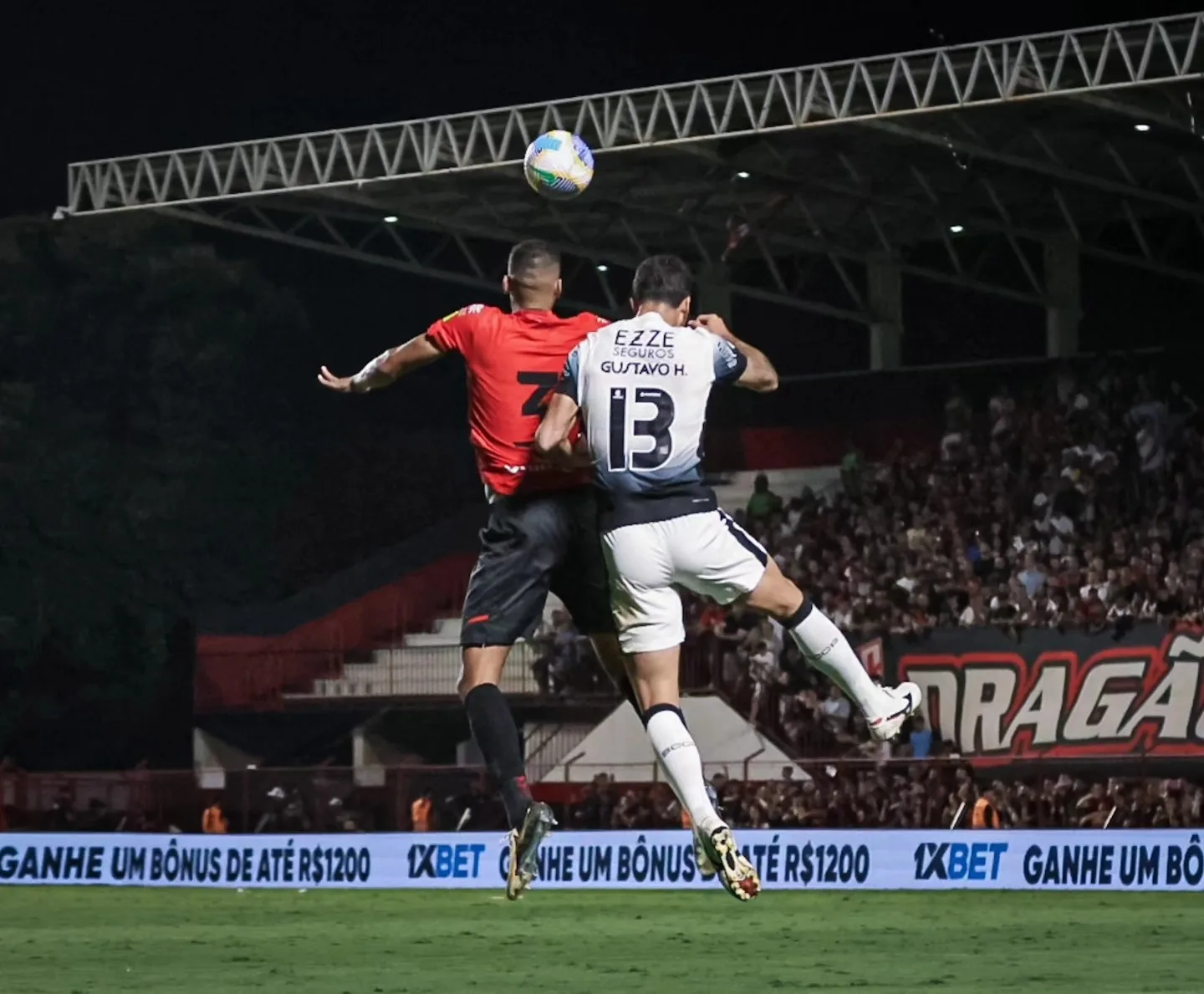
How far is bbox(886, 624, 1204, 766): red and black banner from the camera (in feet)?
81.9

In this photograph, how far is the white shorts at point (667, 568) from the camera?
31.2 ft

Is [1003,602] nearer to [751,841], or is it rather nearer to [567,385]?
[751,841]

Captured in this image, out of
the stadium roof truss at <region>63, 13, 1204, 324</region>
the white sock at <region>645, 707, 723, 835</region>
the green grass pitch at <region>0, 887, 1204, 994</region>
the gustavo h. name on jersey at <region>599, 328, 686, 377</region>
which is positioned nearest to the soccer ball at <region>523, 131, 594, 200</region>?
the gustavo h. name on jersey at <region>599, 328, 686, 377</region>

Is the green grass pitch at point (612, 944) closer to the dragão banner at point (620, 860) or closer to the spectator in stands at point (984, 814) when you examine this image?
the dragão banner at point (620, 860)

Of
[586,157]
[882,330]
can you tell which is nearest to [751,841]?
[586,157]

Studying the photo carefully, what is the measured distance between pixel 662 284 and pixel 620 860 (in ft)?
45.4

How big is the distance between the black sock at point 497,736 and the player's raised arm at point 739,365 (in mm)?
1629

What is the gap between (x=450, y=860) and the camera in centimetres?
2339

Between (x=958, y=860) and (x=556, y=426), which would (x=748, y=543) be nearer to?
(x=556, y=426)

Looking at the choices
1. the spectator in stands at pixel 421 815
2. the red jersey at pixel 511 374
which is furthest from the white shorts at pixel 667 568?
the spectator in stands at pixel 421 815

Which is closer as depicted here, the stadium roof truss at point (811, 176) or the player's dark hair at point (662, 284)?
the player's dark hair at point (662, 284)

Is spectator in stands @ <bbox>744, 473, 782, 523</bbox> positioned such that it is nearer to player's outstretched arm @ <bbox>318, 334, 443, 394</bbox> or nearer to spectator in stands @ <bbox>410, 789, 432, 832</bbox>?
spectator in stands @ <bbox>410, 789, 432, 832</bbox>

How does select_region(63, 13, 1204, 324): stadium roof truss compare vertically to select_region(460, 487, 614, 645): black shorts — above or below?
above

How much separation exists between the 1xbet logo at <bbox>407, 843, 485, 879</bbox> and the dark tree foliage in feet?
47.7
